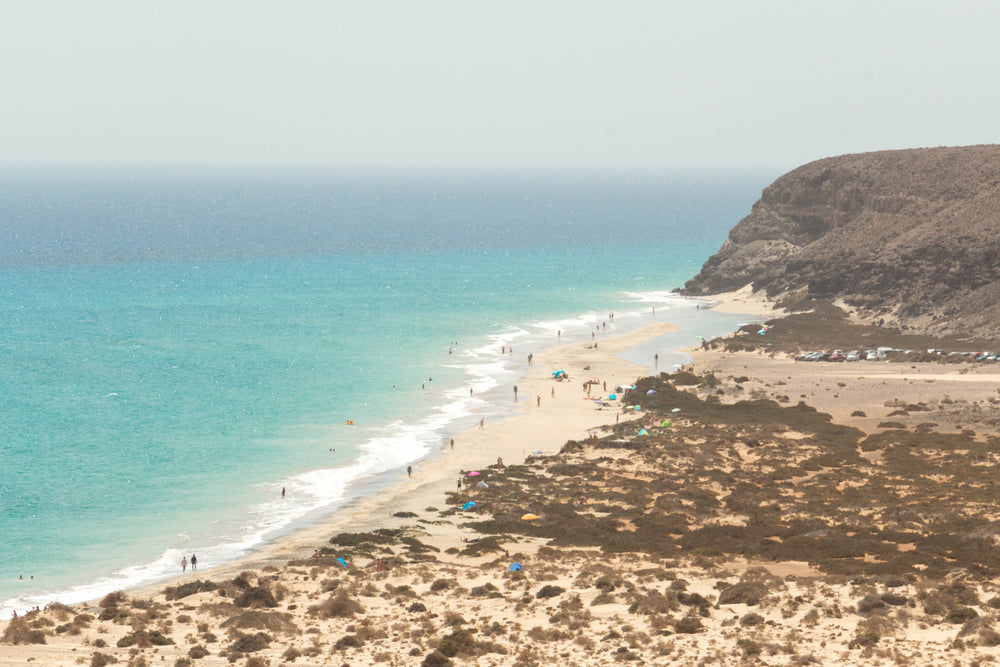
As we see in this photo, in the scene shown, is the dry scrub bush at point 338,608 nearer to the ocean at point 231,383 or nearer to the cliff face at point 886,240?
the ocean at point 231,383

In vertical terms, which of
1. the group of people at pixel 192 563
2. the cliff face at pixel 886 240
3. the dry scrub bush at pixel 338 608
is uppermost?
the cliff face at pixel 886 240

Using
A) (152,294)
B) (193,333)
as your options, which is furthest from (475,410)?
(152,294)

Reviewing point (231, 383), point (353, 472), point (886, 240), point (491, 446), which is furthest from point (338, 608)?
point (886, 240)

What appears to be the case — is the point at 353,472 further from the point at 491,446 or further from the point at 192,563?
the point at 192,563

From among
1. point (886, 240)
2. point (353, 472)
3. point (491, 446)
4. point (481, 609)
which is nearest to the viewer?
point (481, 609)

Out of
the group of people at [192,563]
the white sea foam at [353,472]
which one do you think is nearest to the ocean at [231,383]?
the white sea foam at [353,472]

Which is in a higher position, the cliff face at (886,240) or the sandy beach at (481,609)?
the cliff face at (886,240)
